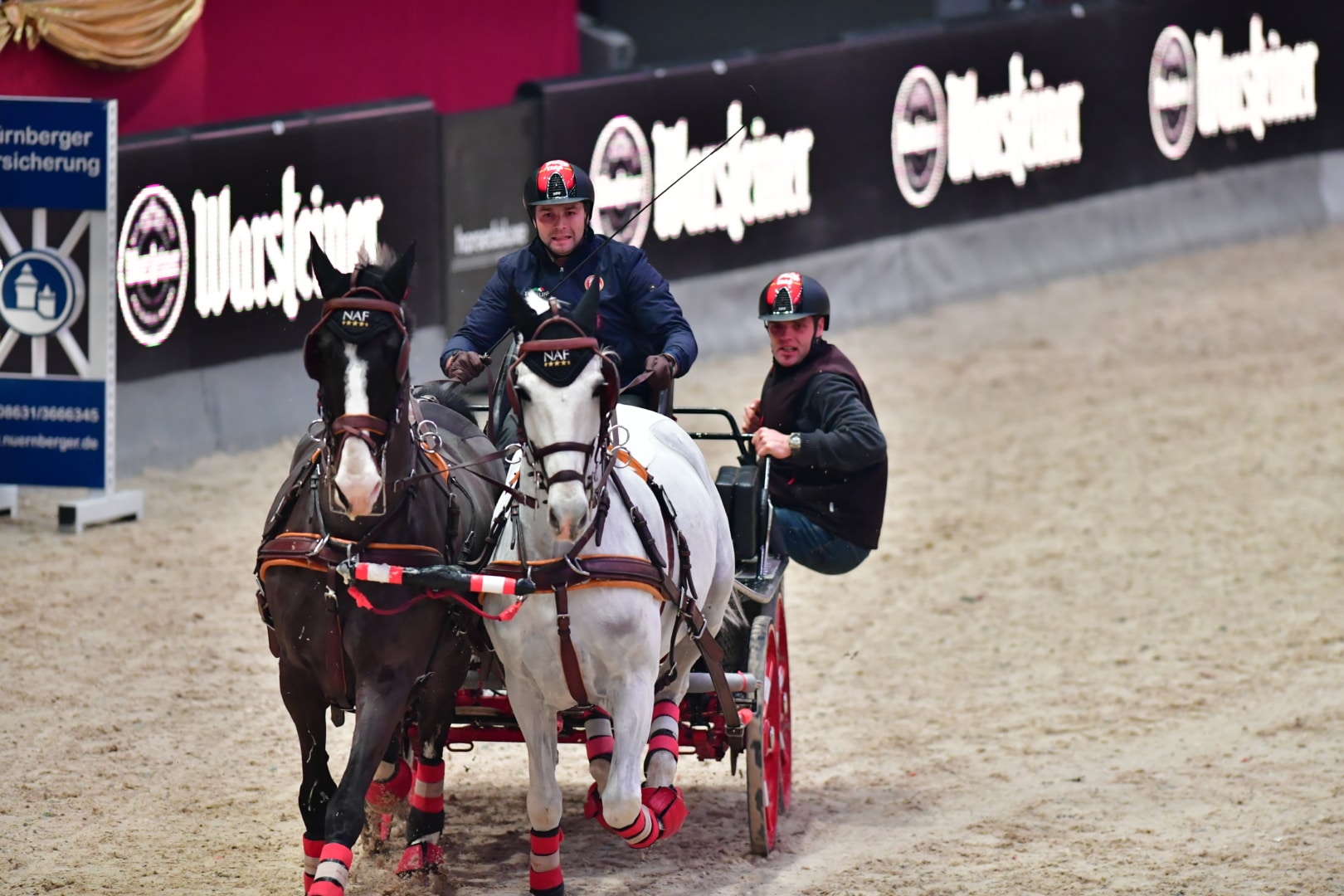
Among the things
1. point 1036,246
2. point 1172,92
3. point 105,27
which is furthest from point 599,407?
point 1172,92

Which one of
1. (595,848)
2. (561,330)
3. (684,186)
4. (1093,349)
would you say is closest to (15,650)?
(595,848)

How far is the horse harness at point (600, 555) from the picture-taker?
16.5 feet

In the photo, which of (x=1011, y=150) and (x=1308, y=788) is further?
(x=1011, y=150)

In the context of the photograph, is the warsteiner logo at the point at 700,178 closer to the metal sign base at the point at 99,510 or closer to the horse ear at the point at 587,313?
the metal sign base at the point at 99,510

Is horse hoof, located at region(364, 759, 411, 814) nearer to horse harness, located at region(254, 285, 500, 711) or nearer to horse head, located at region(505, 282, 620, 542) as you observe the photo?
horse harness, located at region(254, 285, 500, 711)

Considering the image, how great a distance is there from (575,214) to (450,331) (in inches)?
245

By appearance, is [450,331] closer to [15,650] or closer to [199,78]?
[199,78]

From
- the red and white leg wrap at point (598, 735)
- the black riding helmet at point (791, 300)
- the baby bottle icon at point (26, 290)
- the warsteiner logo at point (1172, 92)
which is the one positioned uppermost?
the warsteiner logo at point (1172, 92)

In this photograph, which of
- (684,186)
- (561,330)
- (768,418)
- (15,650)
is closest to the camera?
(561,330)

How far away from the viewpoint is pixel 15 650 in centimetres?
829

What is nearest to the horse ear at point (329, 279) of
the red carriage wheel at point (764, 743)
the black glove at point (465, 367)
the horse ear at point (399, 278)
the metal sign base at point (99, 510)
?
the horse ear at point (399, 278)

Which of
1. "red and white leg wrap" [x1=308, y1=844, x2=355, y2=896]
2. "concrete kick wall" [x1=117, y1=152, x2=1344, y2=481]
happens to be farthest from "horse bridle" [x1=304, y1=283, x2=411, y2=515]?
"concrete kick wall" [x1=117, y1=152, x2=1344, y2=481]

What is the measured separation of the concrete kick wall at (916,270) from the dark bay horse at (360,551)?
554cm

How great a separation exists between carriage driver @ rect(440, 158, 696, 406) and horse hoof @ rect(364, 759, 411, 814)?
1528 mm
